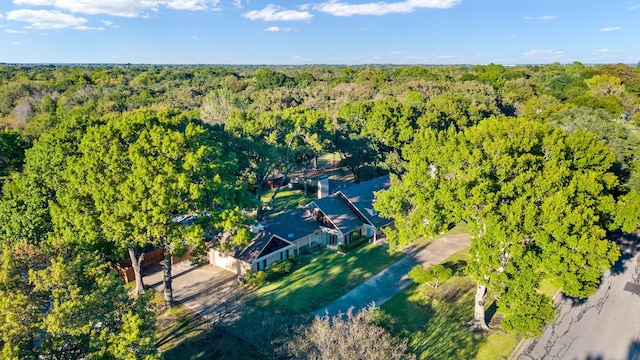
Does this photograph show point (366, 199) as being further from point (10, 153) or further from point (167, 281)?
point (10, 153)

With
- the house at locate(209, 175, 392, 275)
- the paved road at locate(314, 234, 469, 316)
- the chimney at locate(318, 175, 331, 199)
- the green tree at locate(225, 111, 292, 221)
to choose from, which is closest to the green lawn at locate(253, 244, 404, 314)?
the paved road at locate(314, 234, 469, 316)

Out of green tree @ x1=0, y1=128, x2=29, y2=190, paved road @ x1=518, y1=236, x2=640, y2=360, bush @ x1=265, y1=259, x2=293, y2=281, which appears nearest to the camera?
paved road @ x1=518, y1=236, x2=640, y2=360

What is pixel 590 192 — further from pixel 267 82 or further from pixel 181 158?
pixel 267 82

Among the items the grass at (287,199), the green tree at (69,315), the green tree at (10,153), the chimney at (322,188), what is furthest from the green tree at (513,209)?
the green tree at (10,153)

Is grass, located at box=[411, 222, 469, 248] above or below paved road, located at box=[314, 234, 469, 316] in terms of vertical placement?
above

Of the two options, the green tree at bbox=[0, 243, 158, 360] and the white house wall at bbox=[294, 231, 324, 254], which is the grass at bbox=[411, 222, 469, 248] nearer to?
the white house wall at bbox=[294, 231, 324, 254]

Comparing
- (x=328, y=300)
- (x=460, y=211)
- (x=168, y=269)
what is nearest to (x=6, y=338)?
(x=168, y=269)

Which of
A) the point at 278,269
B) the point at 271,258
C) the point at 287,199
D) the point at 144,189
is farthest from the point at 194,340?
the point at 287,199
